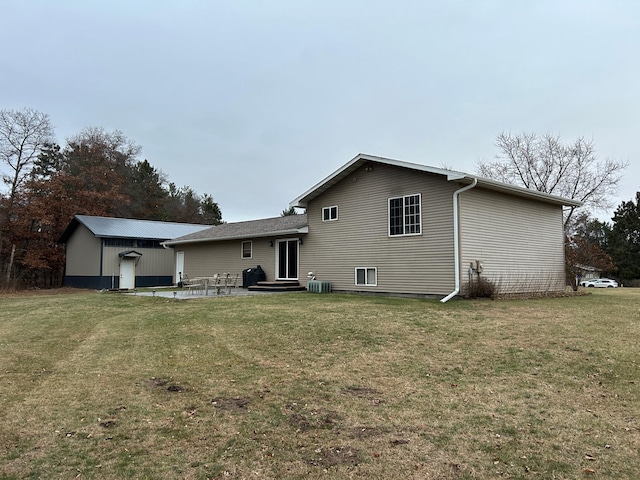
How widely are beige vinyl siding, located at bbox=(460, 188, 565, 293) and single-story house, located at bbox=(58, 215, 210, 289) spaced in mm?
18236

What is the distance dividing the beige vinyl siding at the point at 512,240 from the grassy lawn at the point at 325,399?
4492 millimetres

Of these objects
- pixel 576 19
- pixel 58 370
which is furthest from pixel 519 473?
pixel 576 19

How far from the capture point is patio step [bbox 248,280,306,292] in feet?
55.3

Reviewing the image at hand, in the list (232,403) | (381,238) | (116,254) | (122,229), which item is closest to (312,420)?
(232,403)

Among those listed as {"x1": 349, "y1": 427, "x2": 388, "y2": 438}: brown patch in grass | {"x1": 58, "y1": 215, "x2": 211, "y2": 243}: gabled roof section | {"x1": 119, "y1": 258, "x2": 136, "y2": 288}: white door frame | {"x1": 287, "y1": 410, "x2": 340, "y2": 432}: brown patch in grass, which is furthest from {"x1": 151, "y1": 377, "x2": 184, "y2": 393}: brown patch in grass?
{"x1": 119, "y1": 258, "x2": 136, "y2": 288}: white door frame

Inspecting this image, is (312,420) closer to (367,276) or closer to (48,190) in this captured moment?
(367,276)

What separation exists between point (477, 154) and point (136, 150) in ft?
102

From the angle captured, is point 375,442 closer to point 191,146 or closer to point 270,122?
point 270,122

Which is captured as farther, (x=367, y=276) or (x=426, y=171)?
(x=367, y=276)

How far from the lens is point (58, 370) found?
565 cm

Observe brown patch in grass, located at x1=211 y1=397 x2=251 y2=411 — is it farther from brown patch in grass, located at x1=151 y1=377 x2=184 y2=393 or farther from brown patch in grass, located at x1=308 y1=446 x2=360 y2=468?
brown patch in grass, located at x1=308 y1=446 x2=360 y2=468

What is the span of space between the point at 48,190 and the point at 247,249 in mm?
17750

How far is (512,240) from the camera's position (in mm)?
14117

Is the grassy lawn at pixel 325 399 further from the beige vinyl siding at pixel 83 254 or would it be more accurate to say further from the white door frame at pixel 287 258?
the beige vinyl siding at pixel 83 254
